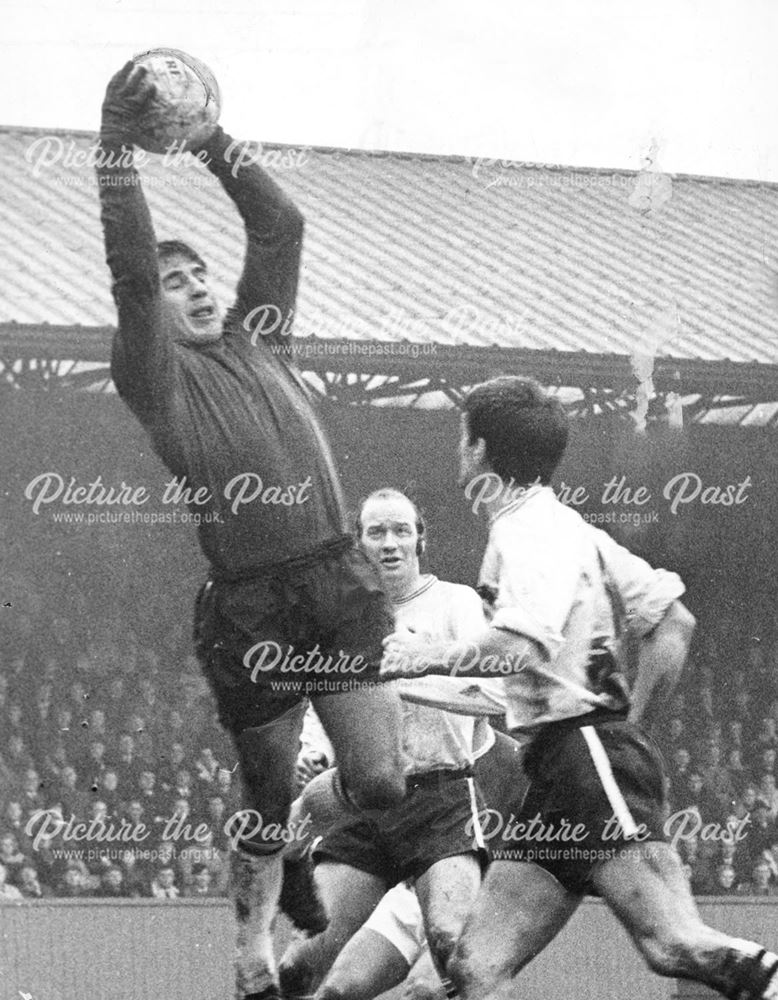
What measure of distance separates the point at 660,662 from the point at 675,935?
3.68 ft

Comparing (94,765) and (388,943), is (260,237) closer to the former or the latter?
(94,765)

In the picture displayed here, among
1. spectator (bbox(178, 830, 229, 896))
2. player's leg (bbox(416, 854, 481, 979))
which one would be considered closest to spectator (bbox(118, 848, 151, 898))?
spectator (bbox(178, 830, 229, 896))

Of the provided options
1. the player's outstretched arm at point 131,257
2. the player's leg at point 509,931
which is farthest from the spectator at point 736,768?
the player's outstretched arm at point 131,257

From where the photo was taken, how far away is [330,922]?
5371mm

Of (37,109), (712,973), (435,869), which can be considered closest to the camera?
(712,973)

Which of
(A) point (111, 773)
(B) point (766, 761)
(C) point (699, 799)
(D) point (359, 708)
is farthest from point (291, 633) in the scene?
(B) point (766, 761)

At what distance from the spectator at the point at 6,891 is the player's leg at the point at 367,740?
1.12 meters

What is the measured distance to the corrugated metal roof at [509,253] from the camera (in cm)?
571

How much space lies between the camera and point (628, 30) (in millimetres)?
6117

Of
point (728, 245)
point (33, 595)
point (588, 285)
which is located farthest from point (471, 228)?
point (33, 595)

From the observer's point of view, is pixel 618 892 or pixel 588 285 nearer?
pixel 618 892

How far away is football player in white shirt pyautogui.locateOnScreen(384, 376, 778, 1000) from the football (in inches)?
49.8

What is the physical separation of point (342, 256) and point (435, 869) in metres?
2.09

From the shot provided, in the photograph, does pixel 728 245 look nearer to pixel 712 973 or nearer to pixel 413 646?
pixel 413 646
